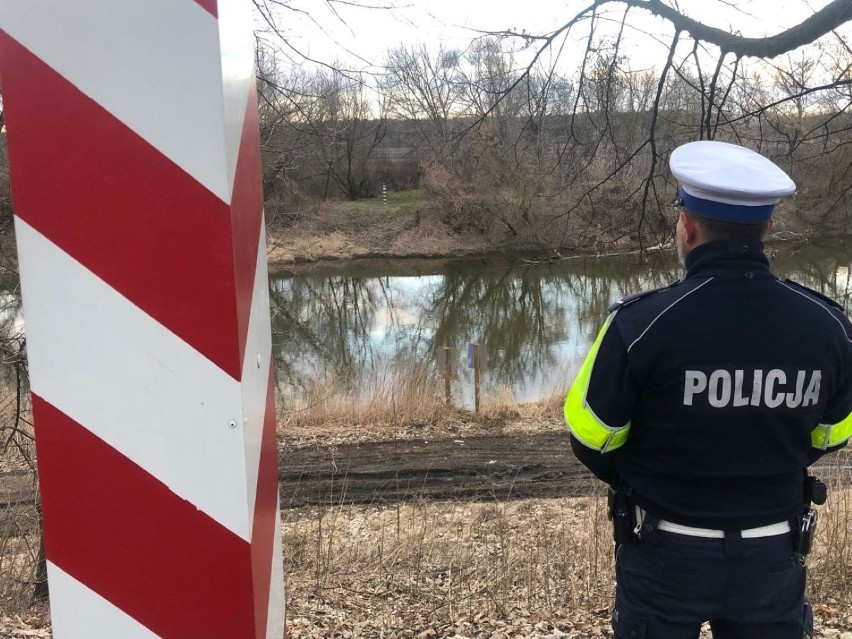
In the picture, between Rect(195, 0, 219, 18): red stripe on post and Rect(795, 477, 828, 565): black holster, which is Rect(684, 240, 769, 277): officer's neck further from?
Rect(195, 0, 219, 18): red stripe on post

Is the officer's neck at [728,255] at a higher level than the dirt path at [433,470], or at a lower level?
higher

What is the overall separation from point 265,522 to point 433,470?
782 cm

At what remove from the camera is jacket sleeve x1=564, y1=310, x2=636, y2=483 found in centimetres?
167

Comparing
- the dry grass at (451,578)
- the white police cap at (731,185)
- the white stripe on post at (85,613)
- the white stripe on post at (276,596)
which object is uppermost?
the white police cap at (731,185)

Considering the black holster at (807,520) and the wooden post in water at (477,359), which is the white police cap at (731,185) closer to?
the black holster at (807,520)

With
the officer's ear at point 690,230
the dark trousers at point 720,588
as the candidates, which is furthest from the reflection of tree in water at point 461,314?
the dark trousers at point 720,588

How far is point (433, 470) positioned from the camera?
8.84m

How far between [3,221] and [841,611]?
568 centimetres

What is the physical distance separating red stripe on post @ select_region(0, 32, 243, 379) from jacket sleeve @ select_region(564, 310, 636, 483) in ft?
3.30

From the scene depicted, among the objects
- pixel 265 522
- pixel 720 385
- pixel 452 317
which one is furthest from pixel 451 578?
pixel 452 317

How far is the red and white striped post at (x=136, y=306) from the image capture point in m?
1.01

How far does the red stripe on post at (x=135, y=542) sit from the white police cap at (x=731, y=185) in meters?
1.32

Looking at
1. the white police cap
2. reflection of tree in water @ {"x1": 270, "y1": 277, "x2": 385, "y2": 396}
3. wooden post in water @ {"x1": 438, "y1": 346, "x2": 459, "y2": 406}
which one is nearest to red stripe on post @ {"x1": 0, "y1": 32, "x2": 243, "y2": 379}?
the white police cap

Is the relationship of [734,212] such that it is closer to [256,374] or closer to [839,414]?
[839,414]
